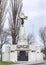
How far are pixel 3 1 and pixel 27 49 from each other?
670cm

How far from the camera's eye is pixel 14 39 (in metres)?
37.5

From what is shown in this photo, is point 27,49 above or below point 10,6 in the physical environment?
below

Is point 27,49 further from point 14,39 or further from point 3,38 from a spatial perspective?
point 3,38

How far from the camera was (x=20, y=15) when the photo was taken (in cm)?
3391

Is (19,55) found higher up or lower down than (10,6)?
lower down

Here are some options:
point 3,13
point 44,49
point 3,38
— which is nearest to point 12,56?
point 3,13

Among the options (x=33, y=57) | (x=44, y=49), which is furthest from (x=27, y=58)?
(x=44, y=49)

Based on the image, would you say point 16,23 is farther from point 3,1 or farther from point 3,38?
point 3,38

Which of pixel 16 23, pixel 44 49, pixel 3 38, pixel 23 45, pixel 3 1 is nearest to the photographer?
pixel 23 45

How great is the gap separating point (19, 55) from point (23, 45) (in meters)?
1.38

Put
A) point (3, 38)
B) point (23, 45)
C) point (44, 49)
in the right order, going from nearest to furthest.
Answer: point (23, 45), point (3, 38), point (44, 49)

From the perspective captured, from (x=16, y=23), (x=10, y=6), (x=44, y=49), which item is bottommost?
(x=44, y=49)

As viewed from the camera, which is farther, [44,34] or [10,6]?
[44,34]

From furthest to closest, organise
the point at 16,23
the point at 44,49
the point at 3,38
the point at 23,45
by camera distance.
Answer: the point at 44,49
the point at 3,38
the point at 16,23
the point at 23,45
